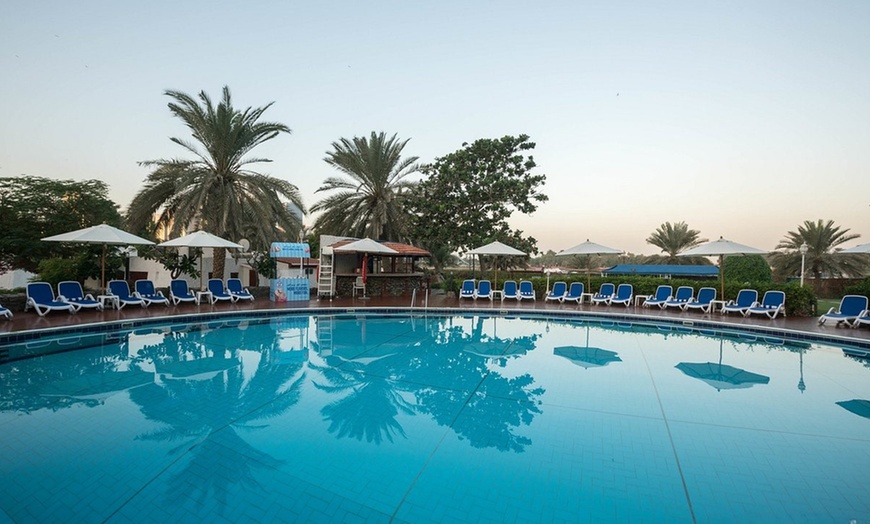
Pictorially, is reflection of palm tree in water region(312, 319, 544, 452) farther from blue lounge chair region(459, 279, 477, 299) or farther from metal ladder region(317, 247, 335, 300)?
metal ladder region(317, 247, 335, 300)

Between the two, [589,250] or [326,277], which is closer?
[589,250]

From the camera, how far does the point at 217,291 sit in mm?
13938

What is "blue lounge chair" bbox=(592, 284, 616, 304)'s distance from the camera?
14953 millimetres

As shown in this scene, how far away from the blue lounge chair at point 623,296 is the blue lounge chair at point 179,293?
49.2 feet

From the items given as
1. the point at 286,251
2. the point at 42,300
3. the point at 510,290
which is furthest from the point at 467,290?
the point at 42,300

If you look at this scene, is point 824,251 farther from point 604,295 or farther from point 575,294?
point 575,294

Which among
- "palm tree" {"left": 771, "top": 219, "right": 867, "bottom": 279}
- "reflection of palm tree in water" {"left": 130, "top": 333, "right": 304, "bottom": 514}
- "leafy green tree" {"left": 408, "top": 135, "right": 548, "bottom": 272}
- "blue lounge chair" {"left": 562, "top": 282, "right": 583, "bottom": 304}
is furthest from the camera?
"palm tree" {"left": 771, "top": 219, "right": 867, "bottom": 279}

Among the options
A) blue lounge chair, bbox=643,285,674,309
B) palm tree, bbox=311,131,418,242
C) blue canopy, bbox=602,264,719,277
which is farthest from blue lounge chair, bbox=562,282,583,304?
blue canopy, bbox=602,264,719,277

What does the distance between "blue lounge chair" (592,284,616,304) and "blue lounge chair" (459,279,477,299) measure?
4.81 metres

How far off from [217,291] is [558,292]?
13109mm

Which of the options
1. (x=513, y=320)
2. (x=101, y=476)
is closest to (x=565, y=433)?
(x=101, y=476)

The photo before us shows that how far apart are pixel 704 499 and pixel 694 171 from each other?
1749 cm

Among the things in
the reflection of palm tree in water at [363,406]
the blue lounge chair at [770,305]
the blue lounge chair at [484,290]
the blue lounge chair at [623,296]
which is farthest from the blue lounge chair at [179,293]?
the blue lounge chair at [770,305]

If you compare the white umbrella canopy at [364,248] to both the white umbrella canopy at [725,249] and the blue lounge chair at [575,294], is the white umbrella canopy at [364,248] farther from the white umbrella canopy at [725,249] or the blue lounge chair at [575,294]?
the white umbrella canopy at [725,249]
